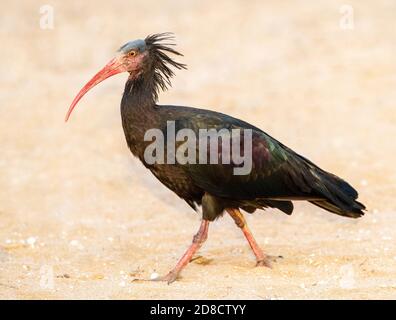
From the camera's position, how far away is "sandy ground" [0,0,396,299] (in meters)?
9.91

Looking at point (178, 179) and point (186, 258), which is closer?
point (178, 179)

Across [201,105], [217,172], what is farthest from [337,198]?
[201,105]

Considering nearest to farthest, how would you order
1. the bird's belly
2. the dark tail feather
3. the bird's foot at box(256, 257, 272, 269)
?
the bird's belly
the dark tail feather
the bird's foot at box(256, 257, 272, 269)

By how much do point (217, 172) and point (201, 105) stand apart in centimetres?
765

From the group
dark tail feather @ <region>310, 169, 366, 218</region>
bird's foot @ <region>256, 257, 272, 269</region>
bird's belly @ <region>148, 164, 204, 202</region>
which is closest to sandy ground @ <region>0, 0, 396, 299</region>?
bird's foot @ <region>256, 257, 272, 269</region>

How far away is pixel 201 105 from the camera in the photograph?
56.5 feet

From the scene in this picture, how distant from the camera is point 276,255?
1074 centimetres

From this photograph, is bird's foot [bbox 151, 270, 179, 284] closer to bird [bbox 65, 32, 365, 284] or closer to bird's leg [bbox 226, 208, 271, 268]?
bird [bbox 65, 32, 365, 284]

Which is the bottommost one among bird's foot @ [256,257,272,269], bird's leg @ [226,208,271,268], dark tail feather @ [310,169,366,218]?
bird's foot @ [256,257,272,269]

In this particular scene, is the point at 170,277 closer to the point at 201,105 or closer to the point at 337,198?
the point at 337,198

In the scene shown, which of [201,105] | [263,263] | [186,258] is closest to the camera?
[186,258]

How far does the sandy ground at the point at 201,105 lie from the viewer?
9914 millimetres

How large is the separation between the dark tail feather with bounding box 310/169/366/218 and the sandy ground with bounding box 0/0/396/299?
2.00 ft

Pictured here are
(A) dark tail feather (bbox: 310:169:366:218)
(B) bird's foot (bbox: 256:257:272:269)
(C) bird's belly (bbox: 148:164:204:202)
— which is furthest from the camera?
(B) bird's foot (bbox: 256:257:272:269)
